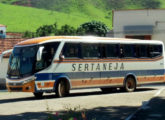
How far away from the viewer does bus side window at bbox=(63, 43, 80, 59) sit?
23.3m

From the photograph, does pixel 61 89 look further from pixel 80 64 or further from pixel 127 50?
pixel 127 50

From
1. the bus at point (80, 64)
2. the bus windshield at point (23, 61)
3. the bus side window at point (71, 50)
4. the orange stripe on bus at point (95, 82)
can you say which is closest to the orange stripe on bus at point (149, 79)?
the bus at point (80, 64)

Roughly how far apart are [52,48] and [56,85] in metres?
1.77

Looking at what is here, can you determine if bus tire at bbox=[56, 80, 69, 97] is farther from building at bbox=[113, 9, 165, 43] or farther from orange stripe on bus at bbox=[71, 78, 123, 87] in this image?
building at bbox=[113, 9, 165, 43]

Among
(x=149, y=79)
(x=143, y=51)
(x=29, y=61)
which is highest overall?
(x=143, y=51)

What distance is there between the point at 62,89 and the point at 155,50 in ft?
26.8

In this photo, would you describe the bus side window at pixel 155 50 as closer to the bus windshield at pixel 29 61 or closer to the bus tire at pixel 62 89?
the bus tire at pixel 62 89

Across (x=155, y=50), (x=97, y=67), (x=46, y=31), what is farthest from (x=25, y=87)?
(x=46, y=31)

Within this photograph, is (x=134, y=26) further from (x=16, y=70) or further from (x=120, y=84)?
(x=16, y=70)

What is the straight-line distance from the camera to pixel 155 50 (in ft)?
95.5

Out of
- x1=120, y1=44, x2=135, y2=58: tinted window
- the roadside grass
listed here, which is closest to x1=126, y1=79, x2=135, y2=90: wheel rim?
x1=120, y1=44, x2=135, y2=58: tinted window

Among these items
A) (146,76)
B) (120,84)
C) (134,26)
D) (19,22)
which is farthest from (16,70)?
(19,22)

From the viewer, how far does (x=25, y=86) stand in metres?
21.8

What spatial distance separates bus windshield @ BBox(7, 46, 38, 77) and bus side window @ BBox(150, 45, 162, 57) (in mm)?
8998
